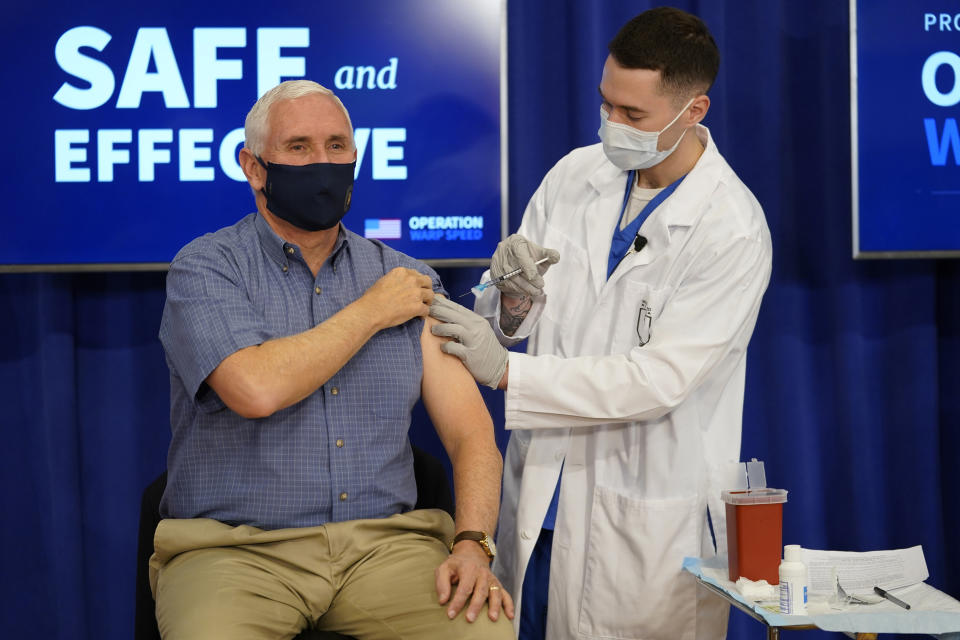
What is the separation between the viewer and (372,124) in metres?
2.66

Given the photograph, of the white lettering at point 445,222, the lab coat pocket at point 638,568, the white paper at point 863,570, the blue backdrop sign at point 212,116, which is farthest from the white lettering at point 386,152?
the white paper at point 863,570

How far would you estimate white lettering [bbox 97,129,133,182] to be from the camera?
2.61 metres

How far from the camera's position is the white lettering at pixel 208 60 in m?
2.63

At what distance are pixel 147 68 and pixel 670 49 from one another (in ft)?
4.55

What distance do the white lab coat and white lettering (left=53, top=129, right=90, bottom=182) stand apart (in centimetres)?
129

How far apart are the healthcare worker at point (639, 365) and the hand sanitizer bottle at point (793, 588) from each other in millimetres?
360

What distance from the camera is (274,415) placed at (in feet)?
5.83

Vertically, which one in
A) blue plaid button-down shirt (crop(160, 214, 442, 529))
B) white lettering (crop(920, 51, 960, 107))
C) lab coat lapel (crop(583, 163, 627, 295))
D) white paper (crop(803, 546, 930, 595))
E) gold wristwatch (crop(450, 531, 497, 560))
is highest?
white lettering (crop(920, 51, 960, 107))

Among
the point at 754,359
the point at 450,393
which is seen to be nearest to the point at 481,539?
the point at 450,393

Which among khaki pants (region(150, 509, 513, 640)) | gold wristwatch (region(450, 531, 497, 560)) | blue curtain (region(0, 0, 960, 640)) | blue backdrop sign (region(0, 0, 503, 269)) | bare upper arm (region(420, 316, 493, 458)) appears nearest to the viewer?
khaki pants (region(150, 509, 513, 640))

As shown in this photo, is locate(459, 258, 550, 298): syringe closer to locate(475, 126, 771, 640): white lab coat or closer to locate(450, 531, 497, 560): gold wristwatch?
locate(475, 126, 771, 640): white lab coat

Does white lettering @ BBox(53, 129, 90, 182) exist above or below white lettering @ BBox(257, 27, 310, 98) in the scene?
below

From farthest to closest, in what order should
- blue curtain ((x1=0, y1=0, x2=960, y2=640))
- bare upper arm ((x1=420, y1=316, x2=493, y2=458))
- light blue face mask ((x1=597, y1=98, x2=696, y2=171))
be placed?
blue curtain ((x1=0, y1=0, x2=960, y2=640))
light blue face mask ((x1=597, y1=98, x2=696, y2=171))
bare upper arm ((x1=420, y1=316, x2=493, y2=458))

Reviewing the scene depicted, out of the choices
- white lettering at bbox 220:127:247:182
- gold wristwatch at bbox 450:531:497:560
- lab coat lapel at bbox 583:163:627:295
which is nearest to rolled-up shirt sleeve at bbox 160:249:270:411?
gold wristwatch at bbox 450:531:497:560
